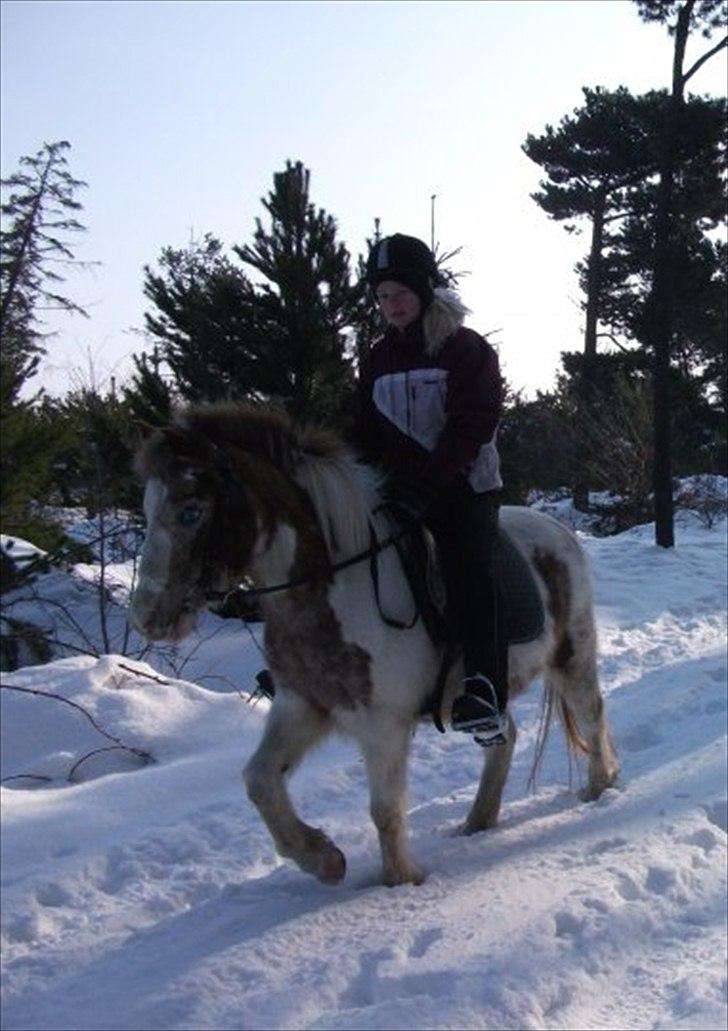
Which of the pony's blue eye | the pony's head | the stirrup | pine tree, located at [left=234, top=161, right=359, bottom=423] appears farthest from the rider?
pine tree, located at [left=234, top=161, right=359, bottom=423]

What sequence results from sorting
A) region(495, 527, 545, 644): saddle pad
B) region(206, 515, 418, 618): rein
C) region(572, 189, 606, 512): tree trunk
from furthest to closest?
region(572, 189, 606, 512): tree trunk → region(495, 527, 545, 644): saddle pad → region(206, 515, 418, 618): rein

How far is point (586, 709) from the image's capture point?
234 inches

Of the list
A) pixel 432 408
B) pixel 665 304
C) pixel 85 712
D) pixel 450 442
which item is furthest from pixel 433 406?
pixel 665 304

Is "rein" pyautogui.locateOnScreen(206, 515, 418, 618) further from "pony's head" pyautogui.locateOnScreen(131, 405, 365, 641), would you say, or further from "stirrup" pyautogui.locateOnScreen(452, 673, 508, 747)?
"stirrup" pyautogui.locateOnScreen(452, 673, 508, 747)

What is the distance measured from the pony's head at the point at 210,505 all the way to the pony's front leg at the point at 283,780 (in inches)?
24.6

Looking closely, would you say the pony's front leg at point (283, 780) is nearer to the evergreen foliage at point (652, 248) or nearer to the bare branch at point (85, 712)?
the bare branch at point (85, 712)

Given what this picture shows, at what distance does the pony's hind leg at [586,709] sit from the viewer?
19.3 ft

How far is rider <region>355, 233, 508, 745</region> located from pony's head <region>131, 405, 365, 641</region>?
0.52 m

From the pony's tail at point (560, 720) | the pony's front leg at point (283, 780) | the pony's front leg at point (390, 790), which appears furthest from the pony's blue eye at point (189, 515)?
the pony's tail at point (560, 720)

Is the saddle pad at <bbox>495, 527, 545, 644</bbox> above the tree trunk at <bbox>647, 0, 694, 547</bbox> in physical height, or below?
below

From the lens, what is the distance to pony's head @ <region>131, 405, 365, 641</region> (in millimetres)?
3834

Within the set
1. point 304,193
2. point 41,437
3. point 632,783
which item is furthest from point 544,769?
point 304,193

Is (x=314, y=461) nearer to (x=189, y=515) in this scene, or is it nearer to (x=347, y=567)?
(x=347, y=567)

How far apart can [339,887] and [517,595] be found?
4.89 feet
